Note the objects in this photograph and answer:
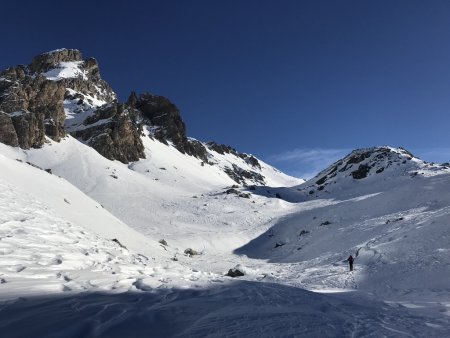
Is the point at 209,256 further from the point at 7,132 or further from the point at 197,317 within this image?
the point at 7,132

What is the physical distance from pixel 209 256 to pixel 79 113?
70352 mm

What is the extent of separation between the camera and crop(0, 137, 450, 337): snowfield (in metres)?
7.03

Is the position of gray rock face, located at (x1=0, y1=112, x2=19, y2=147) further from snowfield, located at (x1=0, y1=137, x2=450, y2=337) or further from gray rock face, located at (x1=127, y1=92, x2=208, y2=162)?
gray rock face, located at (x1=127, y1=92, x2=208, y2=162)

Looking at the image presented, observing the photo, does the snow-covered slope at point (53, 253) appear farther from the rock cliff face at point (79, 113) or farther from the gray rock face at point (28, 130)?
the rock cliff face at point (79, 113)

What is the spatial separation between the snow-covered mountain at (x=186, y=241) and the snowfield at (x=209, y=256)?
8 centimetres

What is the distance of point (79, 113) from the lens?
95.6 metres

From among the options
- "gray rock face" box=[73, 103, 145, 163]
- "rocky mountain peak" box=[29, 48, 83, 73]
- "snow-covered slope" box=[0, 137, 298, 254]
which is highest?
"rocky mountain peak" box=[29, 48, 83, 73]

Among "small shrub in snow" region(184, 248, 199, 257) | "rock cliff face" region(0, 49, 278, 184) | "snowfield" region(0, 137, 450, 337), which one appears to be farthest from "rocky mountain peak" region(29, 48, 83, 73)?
"small shrub in snow" region(184, 248, 199, 257)

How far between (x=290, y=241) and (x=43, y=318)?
39313mm

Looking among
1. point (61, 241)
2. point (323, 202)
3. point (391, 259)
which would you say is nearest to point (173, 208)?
point (323, 202)

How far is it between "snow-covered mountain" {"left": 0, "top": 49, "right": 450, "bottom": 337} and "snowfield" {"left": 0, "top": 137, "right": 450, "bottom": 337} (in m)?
0.08

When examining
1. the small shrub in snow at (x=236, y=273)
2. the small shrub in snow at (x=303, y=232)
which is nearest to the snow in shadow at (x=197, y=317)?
the small shrub in snow at (x=236, y=273)

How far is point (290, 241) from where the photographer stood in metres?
43.7

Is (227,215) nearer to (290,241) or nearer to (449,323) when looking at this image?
(290,241)
